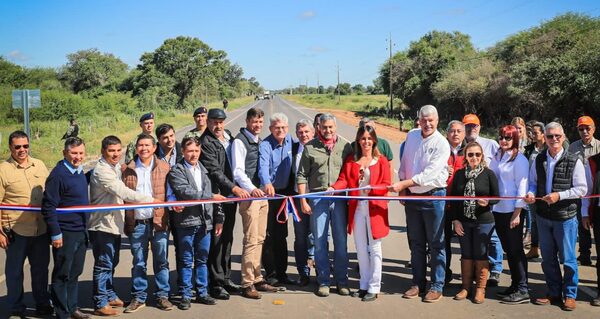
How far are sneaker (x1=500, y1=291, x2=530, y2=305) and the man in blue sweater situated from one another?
4346 mm

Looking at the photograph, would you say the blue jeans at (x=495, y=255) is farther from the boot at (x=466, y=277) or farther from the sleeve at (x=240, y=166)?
the sleeve at (x=240, y=166)

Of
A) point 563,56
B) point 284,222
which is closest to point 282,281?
point 284,222

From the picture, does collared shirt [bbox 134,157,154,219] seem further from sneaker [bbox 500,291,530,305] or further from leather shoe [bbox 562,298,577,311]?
leather shoe [bbox 562,298,577,311]

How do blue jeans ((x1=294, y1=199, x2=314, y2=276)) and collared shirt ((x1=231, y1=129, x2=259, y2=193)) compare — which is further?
blue jeans ((x1=294, y1=199, x2=314, y2=276))

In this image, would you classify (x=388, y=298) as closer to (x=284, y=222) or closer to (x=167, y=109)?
(x=284, y=222)

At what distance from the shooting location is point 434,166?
19.3ft

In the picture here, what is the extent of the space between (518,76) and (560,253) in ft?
71.2

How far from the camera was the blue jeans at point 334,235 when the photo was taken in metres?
6.18

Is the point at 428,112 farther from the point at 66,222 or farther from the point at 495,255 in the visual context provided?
the point at 66,222

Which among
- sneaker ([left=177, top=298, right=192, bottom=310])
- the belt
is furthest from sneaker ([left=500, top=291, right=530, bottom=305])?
the belt

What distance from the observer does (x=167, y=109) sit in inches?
2440

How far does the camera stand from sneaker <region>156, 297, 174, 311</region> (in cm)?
565

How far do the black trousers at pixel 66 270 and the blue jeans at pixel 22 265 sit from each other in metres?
0.23

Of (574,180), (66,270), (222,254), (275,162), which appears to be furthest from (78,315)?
(574,180)
